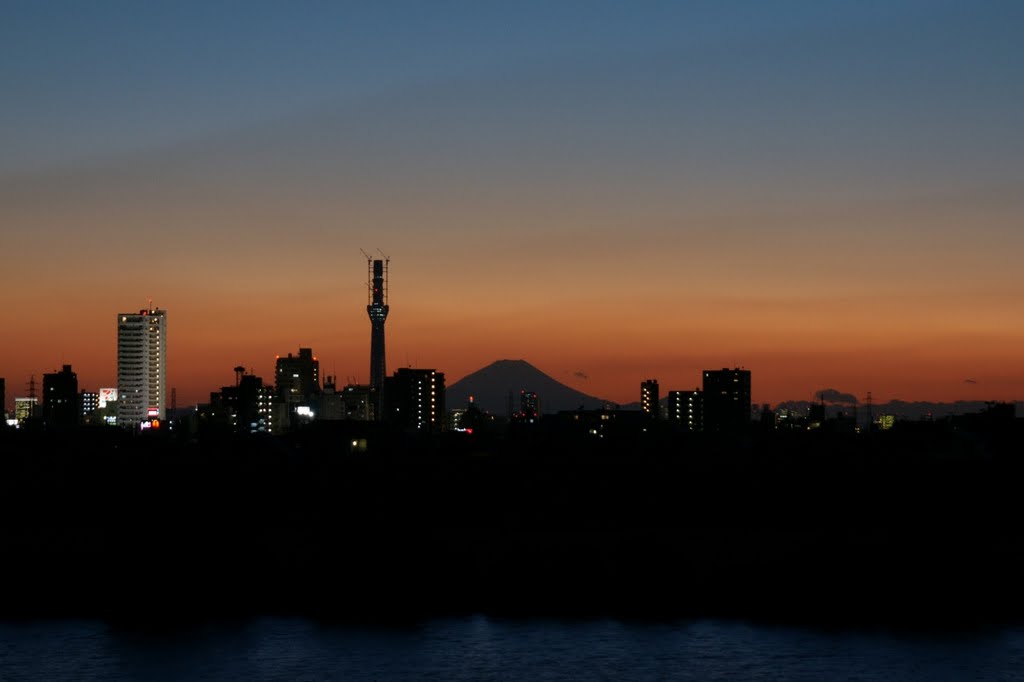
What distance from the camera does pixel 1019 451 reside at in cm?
5303

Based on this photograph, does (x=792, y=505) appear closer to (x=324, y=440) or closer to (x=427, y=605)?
(x=427, y=605)

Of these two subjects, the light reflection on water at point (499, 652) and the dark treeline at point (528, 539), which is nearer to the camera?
the light reflection on water at point (499, 652)

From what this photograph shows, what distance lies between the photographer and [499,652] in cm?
2714

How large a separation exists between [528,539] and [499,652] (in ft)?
34.5

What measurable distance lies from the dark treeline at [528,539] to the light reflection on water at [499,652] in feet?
6.28

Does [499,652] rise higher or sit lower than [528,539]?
lower

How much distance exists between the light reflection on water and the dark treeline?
1914mm

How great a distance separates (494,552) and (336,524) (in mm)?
5009

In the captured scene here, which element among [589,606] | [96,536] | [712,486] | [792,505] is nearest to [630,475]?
[712,486]

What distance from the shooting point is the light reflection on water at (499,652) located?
2512 cm

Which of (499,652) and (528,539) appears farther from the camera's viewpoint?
(528,539)

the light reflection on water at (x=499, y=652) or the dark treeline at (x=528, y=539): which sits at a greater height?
the dark treeline at (x=528, y=539)

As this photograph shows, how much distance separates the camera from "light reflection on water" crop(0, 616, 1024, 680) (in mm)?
25125

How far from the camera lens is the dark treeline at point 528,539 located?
33094 mm
